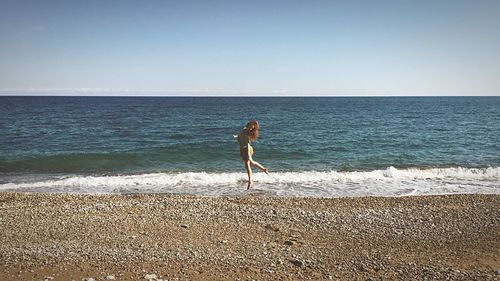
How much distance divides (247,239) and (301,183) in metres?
8.10

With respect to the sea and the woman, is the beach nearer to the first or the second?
the woman

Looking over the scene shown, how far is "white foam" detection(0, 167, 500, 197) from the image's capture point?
14414 mm

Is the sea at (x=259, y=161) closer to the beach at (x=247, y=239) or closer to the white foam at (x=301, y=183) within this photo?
the white foam at (x=301, y=183)

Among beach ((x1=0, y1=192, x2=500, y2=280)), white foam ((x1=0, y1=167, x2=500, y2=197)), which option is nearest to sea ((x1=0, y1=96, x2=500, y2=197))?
white foam ((x1=0, y1=167, x2=500, y2=197))

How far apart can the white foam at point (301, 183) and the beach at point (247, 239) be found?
2.49 meters

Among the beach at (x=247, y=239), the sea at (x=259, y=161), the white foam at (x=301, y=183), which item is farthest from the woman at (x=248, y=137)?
the white foam at (x=301, y=183)

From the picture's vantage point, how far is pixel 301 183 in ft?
52.2

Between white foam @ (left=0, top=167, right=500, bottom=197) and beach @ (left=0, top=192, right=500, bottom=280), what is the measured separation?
2494mm

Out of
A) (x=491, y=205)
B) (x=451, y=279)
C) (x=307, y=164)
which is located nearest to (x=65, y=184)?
(x=307, y=164)

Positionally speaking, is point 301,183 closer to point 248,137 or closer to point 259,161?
point 248,137

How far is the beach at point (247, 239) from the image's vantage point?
6602mm

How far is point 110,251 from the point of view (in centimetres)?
730

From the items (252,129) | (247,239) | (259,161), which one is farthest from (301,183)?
(247,239)

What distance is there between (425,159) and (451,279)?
1781 cm
